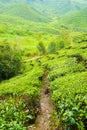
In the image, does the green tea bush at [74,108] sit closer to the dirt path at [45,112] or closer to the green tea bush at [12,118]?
the dirt path at [45,112]

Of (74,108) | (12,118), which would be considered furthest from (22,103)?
(74,108)

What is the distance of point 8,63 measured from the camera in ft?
307

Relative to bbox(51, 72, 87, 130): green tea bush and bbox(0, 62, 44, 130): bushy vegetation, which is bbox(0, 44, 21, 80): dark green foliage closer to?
bbox(0, 62, 44, 130): bushy vegetation

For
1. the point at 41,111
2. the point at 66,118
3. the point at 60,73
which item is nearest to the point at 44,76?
the point at 60,73

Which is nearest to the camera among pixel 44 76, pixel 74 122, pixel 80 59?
pixel 74 122

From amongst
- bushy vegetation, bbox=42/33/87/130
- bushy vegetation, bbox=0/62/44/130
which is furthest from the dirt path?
bushy vegetation, bbox=42/33/87/130

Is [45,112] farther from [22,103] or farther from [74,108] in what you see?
[74,108]

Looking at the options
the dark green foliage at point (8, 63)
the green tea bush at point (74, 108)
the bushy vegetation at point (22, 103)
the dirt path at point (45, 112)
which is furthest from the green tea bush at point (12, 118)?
the dark green foliage at point (8, 63)

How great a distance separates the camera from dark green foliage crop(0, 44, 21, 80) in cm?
9200

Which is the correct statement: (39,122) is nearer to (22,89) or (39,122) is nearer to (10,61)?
(22,89)

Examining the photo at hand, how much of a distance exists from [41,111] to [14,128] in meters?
20.1

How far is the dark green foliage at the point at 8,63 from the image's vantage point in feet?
302

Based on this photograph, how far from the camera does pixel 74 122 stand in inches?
992

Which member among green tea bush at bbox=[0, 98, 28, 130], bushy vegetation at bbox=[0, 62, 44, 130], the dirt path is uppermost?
green tea bush at bbox=[0, 98, 28, 130]
